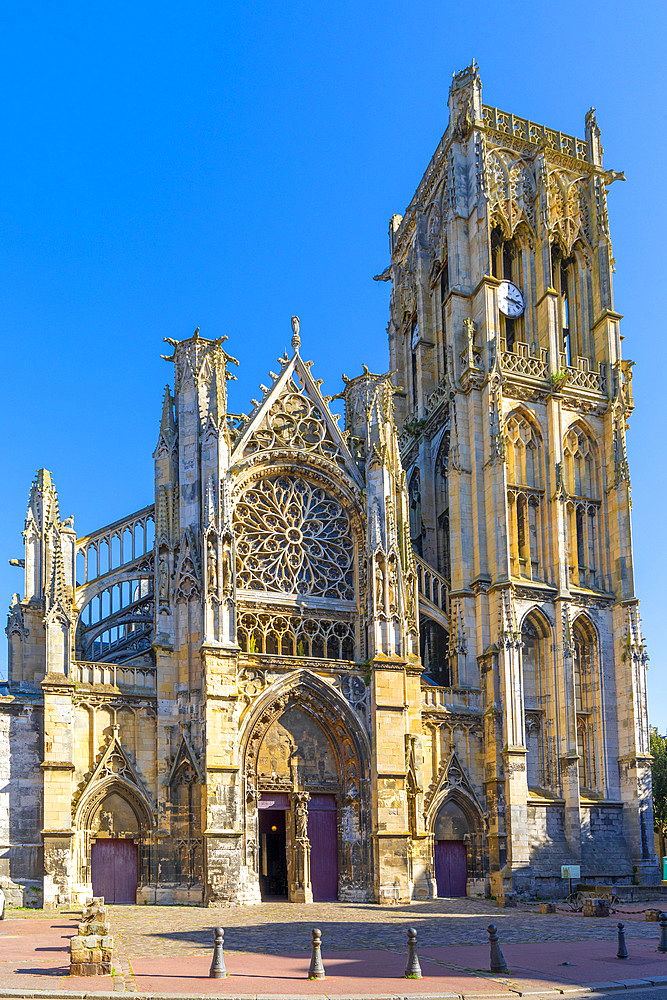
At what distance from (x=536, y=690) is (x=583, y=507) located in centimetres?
756

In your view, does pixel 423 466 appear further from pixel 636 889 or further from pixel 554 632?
pixel 636 889

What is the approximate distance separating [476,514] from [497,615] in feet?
13.2

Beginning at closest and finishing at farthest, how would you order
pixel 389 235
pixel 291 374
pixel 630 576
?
pixel 291 374, pixel 630 576, pixel 389 235

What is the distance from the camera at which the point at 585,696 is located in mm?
40656

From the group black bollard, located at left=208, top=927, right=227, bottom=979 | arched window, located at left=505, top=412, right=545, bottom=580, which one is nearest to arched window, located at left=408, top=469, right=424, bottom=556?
arched window, located at left=505, top=412, right=545, bottom=580

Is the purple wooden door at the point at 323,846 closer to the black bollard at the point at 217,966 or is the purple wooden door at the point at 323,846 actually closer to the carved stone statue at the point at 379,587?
the carved stone statue at the point at 379,587

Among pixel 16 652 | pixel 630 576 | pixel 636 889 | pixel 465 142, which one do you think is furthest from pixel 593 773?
pixel 465 142

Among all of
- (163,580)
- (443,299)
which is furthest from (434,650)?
(443,299)

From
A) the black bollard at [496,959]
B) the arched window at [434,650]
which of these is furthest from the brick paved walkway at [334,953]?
the arched window at [434,650]

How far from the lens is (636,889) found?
3619 cm

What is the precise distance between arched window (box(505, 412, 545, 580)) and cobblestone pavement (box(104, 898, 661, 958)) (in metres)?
12.6

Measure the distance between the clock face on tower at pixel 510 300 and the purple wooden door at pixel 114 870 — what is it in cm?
2508

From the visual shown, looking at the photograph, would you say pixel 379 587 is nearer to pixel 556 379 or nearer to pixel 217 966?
pixel 556 379

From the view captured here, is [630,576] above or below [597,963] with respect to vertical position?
above
